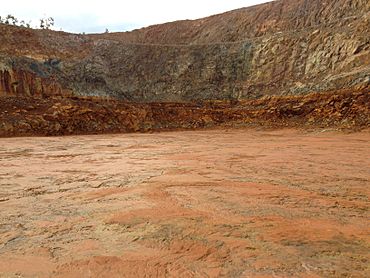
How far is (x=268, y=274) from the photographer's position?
1991 millimetres

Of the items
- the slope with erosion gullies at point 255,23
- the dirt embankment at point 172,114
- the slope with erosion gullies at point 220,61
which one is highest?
the slope with erosion gullies at point 255,23

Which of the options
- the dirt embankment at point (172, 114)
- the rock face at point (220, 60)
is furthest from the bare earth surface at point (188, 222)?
the rock face at point (220, 60)

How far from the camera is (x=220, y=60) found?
2361 cm

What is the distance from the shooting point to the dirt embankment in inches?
580

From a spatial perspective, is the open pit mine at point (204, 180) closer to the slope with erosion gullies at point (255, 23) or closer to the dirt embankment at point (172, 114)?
the dirt embankment at point (172, 114)

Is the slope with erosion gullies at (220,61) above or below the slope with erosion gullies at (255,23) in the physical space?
below

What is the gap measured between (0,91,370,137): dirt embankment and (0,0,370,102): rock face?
120 centimetres

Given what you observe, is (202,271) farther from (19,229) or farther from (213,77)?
(213,77)

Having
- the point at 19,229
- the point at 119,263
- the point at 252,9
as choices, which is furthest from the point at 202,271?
the point at 252,9

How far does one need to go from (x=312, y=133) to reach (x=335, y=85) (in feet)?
13.8

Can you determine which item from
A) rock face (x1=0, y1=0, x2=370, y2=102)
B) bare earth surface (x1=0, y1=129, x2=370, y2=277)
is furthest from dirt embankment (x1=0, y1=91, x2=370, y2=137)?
bare earth surface (x1=0, y1=129, x2=370, y2=277)

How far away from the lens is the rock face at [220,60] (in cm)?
1825

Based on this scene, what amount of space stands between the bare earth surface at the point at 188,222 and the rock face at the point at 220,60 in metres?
13.2

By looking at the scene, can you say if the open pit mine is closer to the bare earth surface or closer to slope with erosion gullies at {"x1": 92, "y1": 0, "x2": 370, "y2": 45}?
the bare earth surface
